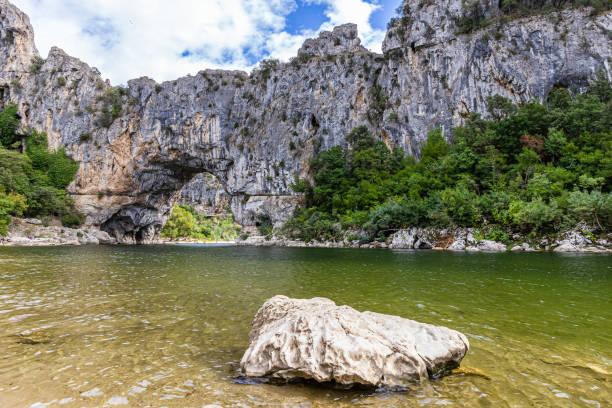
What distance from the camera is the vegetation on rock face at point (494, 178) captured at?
23.8 m

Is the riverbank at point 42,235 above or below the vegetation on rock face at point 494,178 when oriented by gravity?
below

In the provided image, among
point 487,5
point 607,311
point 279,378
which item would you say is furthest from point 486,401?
point 487,5

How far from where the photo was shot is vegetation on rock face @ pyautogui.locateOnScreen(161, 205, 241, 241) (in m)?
77.9

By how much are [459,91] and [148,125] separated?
157ft

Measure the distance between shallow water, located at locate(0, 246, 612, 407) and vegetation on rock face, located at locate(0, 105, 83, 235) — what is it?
3704 cm

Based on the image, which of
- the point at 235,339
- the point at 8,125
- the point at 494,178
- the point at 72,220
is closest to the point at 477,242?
the point at 494,178

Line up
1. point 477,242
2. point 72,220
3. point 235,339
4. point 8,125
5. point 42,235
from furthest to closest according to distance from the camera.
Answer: point 8,125 → point 72,220 → point 42,235 → point 477,242 → point 235,339

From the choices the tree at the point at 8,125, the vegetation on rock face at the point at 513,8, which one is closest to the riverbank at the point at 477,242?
the vegetation on rock face at the point at 513,8

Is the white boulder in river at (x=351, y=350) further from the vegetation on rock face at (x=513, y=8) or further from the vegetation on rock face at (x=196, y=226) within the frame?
the vegetation on rock face at (x=196, y=226)

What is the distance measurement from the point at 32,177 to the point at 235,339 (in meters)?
56.2

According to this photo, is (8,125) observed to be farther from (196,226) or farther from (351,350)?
(351,350)

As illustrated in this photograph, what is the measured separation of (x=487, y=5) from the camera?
42.4m

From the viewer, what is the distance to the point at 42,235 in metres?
38.4

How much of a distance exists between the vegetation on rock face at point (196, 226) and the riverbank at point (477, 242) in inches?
1887
